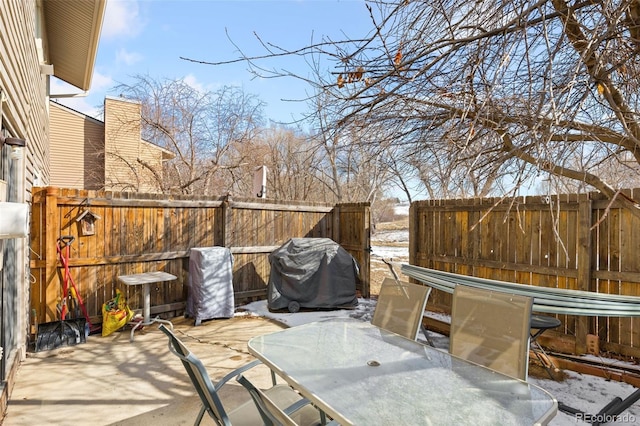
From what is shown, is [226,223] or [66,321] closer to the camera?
[66,321]

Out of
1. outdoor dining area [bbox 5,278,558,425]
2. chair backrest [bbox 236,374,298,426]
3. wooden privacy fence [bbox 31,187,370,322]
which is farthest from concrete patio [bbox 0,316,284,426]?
chair backrest [bbox 236,374,298,426]

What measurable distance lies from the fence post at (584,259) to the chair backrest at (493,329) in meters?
2.14

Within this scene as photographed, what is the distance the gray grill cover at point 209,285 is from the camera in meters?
4.98

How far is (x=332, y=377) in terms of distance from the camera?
1.77 m

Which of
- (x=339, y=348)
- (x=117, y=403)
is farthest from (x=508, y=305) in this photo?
(x=117, y=403)

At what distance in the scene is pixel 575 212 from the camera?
368 centimetres

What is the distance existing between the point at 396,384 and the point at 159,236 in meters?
4.41

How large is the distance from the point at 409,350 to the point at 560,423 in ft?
4.25

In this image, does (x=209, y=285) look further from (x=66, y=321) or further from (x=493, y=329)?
(x=493, y=329)

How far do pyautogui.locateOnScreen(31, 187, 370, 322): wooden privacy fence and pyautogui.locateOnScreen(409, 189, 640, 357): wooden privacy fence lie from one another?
1.84 meters

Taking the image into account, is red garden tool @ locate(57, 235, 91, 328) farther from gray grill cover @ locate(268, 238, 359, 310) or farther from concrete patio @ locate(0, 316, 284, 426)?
gray grill cover @ locate(268, 238, 359, 310)

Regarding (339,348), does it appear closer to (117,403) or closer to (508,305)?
(508,305)

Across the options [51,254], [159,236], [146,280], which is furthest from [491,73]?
[51,254]

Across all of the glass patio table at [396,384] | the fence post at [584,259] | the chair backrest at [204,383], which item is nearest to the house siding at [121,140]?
the glass patio table at [396,384]
